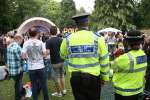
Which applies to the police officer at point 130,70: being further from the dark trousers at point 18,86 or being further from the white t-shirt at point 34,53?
the dark trousers at point 18,86

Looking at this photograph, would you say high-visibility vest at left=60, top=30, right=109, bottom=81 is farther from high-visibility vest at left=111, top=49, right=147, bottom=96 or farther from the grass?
the grass

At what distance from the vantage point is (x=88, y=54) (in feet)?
19.4

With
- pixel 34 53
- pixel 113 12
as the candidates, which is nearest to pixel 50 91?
pixel 34 53

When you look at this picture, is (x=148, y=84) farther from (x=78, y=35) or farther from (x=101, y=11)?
(x=101, y=11)

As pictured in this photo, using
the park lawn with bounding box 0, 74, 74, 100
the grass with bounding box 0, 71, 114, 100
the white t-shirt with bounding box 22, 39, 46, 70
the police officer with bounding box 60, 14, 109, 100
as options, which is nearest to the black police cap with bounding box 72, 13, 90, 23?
the police officer with bounding box 60, 14, 109, 100

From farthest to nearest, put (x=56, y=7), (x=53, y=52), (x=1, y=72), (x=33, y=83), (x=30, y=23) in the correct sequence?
(x=56, y=7) → (x=30, y=23) → (x=1, y=72) → (x=53, y=52) → (x=33, y=83)

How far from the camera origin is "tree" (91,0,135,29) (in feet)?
184

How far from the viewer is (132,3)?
57.0 metres

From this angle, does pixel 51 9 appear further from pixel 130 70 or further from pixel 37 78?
pixel 130 70

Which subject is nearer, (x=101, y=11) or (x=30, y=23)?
(x=30, y=23)

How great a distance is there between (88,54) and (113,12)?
5127 cm

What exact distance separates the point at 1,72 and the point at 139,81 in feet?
22.7

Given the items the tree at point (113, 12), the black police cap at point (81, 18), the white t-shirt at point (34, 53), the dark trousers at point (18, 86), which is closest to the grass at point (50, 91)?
the dark trousers at point (18, 86)

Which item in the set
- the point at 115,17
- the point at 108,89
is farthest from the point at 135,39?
the point at 115,17
